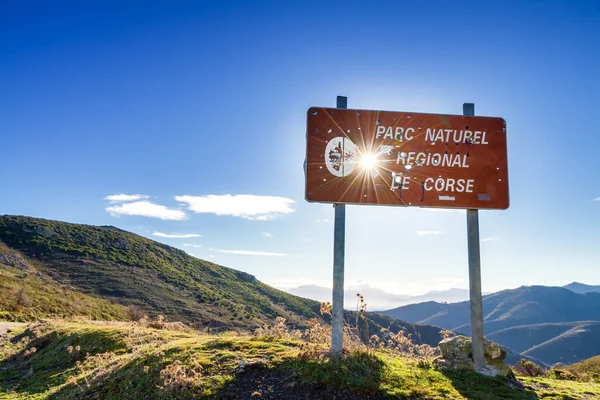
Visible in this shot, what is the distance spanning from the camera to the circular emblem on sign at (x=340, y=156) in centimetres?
765

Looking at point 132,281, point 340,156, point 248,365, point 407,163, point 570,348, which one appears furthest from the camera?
point 570,348

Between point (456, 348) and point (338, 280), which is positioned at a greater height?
point (338, 280)

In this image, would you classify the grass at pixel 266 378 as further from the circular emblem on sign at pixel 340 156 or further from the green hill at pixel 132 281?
the green hill at pixel 132 281

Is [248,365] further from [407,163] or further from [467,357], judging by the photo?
[407,163]

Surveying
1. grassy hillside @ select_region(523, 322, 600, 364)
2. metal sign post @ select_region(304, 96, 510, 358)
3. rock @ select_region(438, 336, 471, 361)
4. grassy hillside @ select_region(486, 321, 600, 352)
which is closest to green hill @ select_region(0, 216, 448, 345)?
metal sign post @ select_region(304, 96, 510, 358)

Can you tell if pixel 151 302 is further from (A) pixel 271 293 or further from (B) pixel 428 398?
(B) pixel 428 398

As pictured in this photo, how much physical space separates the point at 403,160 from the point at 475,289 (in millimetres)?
2978

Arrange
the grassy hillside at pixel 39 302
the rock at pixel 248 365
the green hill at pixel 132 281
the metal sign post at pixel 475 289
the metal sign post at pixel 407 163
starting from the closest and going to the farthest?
the rock at pixel 248 365
the metal sign post at pixel 475 289
the metal sign post at pixel 407 163
the grassy hillside at pixel 39 302
the green hill at pixel 132 281

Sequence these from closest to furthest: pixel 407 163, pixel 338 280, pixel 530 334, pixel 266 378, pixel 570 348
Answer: pixel 266 378
pixel 338 280
pixel 407 163
pixel 570 348
pixel 530 334

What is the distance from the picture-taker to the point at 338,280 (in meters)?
7.12

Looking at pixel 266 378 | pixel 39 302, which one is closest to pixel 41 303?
pixel 39 302

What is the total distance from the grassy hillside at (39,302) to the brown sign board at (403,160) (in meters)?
27.4

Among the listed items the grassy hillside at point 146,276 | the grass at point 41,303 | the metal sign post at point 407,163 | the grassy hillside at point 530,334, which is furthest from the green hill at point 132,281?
the grassy hillside at point 530,334

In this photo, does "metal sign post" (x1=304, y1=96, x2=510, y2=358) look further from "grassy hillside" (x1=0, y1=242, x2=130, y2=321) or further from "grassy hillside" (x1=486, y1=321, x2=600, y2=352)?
"grassy hillside" (x1=486, y1=321, x2=600, y2=352)
